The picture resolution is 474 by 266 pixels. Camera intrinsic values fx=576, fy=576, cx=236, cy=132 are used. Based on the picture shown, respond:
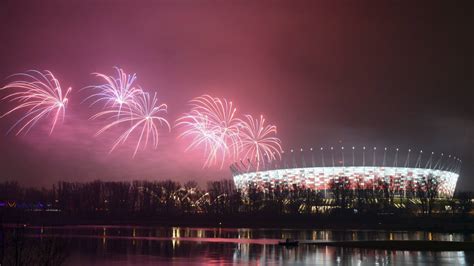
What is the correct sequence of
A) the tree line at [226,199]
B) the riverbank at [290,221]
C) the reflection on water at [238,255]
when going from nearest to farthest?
the reflection on water at [238,255], the riverbank at [290,221], the tree line at [226,199]

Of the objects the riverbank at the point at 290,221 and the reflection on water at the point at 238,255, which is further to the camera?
the riverbank at the point at 290,221

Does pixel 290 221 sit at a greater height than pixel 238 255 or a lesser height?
greater

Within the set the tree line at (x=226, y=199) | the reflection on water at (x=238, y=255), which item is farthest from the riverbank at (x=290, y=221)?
the reflection on water at (x=238, y=255)

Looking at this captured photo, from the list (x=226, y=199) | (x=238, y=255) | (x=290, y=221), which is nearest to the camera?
(x=238, y=255)

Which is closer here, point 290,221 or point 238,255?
point 238,255

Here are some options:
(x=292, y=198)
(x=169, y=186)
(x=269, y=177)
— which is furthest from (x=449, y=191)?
(x=169, y=186)

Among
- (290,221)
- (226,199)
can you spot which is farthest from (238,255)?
(226,199)

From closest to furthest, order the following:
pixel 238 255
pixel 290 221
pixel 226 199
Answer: pixel 238 255 → pixel 290 221 → pixel 226 199

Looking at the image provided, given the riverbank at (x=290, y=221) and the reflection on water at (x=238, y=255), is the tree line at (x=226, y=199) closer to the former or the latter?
the riverbank at (x=290, y=221)

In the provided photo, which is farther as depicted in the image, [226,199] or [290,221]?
[226,199]

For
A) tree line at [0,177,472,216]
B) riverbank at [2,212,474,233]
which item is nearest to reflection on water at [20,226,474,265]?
riverbank at [2,212,474,233]

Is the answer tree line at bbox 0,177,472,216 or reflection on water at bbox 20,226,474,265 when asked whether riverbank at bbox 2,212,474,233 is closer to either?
tree line at bbox 0,177,472,216

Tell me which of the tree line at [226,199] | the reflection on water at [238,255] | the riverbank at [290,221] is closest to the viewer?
the reflection on water at [238,255]

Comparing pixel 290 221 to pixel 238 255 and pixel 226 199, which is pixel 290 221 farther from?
pixel 238 255
